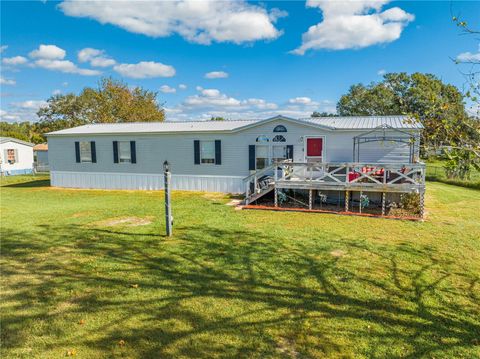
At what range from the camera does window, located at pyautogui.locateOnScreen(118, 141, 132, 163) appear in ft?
58.3

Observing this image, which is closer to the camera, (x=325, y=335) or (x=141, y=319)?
(x=325, y=335)

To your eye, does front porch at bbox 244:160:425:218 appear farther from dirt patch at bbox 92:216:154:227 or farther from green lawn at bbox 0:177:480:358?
dirt patch at bbox 92:216:154:227

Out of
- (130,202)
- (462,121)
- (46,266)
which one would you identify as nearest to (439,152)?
(462,121)

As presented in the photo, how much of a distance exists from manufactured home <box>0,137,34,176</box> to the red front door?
2498 centimetres

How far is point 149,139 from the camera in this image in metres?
17.2

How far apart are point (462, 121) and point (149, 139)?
15.2m

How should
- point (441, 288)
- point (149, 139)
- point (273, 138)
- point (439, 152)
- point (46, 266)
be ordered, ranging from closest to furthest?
point (439, 152), point (441, 288), point (46, 266), point (273, 138), point (149, 139)

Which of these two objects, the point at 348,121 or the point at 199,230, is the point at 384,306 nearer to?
the point at 199,230

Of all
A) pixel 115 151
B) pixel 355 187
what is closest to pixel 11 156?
pixel 115 151

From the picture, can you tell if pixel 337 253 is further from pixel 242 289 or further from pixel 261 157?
pixel 261 157

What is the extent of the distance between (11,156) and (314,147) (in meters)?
27.2

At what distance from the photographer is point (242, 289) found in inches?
212

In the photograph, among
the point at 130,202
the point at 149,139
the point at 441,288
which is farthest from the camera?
the point at 149,139

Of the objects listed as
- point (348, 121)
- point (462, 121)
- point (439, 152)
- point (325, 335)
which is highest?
point (348, 121)
